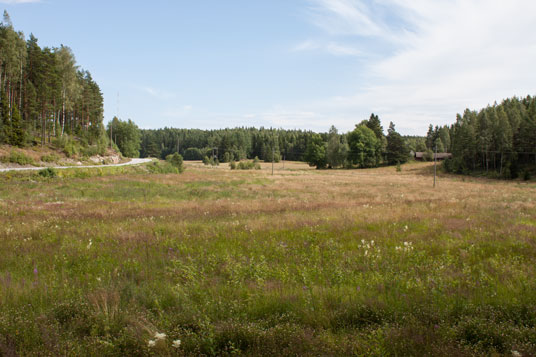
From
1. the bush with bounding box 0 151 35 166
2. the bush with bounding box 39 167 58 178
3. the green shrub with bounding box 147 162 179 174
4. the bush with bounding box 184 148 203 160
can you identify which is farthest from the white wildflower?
the bush with bounding box 184 148 203 160

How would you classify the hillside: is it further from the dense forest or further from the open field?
the dense forest

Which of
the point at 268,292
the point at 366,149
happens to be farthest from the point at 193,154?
the point at 268,292

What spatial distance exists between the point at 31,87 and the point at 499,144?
94.4 metres

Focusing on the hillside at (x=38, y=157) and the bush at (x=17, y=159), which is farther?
the hillside at (x=38, y=157)

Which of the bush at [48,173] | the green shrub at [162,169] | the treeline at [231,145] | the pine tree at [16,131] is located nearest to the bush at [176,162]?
the green shrub at [162,169]

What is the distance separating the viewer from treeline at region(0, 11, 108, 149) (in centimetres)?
4150

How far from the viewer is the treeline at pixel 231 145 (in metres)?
142

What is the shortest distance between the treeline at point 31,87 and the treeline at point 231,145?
73893 mm

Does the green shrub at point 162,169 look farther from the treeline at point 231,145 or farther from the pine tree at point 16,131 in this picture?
the treeline at point 231,145

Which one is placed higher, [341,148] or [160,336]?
[341,148]

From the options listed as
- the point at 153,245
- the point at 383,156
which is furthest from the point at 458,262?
the point at 383,156

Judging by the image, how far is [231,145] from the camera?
143 m

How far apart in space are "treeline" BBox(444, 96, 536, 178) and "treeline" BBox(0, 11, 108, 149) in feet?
298

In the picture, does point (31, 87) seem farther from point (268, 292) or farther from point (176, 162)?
point (268, 292)
